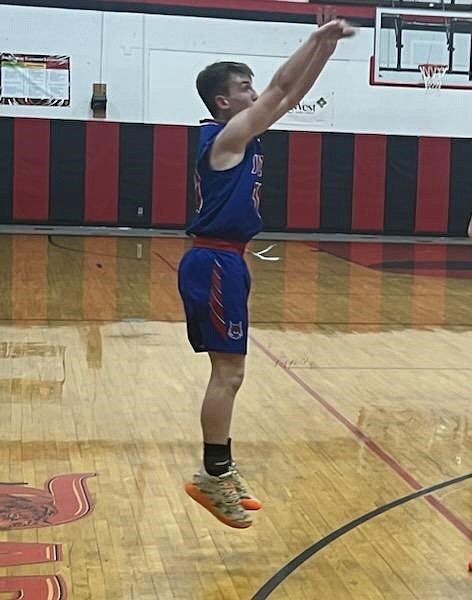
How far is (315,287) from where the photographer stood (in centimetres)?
1255

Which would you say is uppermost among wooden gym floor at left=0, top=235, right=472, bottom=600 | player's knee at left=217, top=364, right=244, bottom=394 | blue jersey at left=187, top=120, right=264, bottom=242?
blue jersey at left=187, top=120, right=264, bottom=242

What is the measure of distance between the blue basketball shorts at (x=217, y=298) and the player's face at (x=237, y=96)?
1.71 ft

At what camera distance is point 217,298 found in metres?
4.00

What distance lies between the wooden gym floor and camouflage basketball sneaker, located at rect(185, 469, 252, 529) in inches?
5.9

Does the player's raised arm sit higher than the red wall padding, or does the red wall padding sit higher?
the player's raised arm

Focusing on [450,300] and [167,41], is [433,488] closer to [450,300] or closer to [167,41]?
[450,300]

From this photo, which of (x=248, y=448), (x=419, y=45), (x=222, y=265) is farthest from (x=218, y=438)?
(x=419, y=45)

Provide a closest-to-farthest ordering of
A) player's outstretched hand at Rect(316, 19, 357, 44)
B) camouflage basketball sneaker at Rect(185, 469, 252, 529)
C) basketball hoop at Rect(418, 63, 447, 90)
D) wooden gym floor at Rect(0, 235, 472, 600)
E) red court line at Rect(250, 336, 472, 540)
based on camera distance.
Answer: player's outstretched hand at Rect(316, 19, 357, 44)
wooden gym floor at Rect(0, 235, 472, 600)
camouflage basketball sneaker at Rect(185, 469, 252, 529)
red court line at Rect(250, 336, 472, 540)
basketball hoop at Rect(418, 63, 447, 90)

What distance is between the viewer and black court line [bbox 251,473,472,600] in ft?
12.2

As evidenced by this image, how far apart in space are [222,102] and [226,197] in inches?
14.8

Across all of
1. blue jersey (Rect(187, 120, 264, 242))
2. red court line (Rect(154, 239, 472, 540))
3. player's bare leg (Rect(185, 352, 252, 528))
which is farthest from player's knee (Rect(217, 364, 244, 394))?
red court line (Rect(154, 239, 472, 540))

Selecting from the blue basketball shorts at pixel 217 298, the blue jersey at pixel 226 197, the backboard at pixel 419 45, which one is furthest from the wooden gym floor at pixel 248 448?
the backboard at pixel 419 45

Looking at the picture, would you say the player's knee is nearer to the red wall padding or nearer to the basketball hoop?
the basketball hoop

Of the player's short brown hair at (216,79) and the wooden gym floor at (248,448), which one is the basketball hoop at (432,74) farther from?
the player's short brown hair at (216,79)
